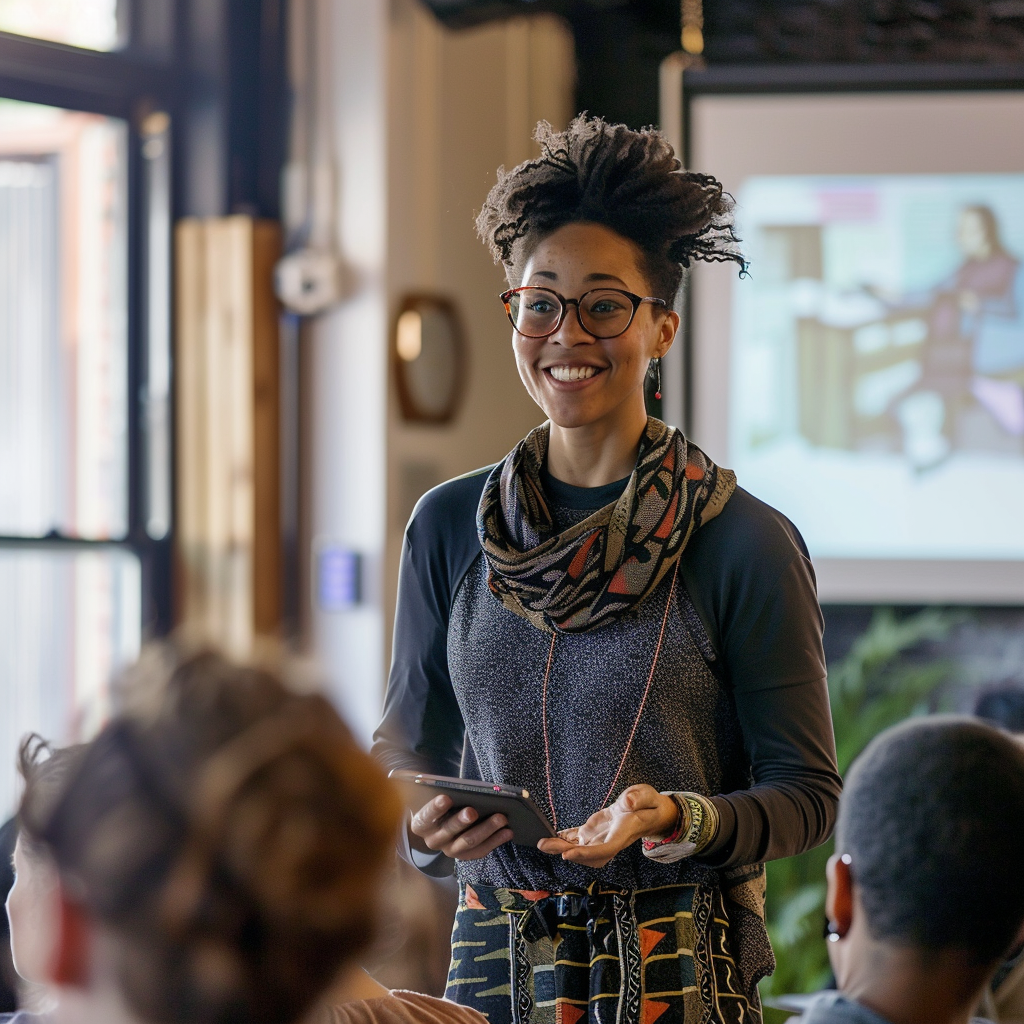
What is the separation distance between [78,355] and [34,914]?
9.18 feet

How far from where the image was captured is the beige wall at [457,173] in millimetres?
3533

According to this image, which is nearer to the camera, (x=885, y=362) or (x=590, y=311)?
(x=590, y=311)

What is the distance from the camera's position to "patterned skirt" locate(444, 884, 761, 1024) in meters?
1.35

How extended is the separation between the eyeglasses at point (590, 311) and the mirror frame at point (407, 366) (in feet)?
6.75

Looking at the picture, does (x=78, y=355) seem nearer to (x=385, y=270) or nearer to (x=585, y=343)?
(x=385, y=270)

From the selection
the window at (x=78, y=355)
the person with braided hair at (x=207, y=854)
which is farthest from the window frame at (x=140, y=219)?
the person with braided hair at (x=207, y=854)

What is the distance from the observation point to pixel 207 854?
0.71 m

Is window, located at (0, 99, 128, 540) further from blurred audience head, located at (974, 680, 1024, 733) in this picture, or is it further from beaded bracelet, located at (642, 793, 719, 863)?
beaded bracelet, located at (642, 793, 719, 863)

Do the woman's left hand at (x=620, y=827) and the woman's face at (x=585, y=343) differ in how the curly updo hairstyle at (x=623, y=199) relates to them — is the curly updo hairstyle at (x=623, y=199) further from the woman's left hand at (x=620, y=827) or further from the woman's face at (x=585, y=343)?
the woman's left hand at (x=620, y=827)

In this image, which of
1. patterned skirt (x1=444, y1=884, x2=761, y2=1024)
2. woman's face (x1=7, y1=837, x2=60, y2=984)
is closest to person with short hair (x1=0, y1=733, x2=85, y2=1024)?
woman's face (x1=7, y1=837, x2=60, y2=984)

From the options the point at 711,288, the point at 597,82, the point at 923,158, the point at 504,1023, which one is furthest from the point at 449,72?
the point at 504,1023

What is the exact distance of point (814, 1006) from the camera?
3.45ft

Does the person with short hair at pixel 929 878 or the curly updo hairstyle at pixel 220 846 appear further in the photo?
the person with short hair at pixel 929 878

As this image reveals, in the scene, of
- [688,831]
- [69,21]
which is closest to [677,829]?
[688,831]
